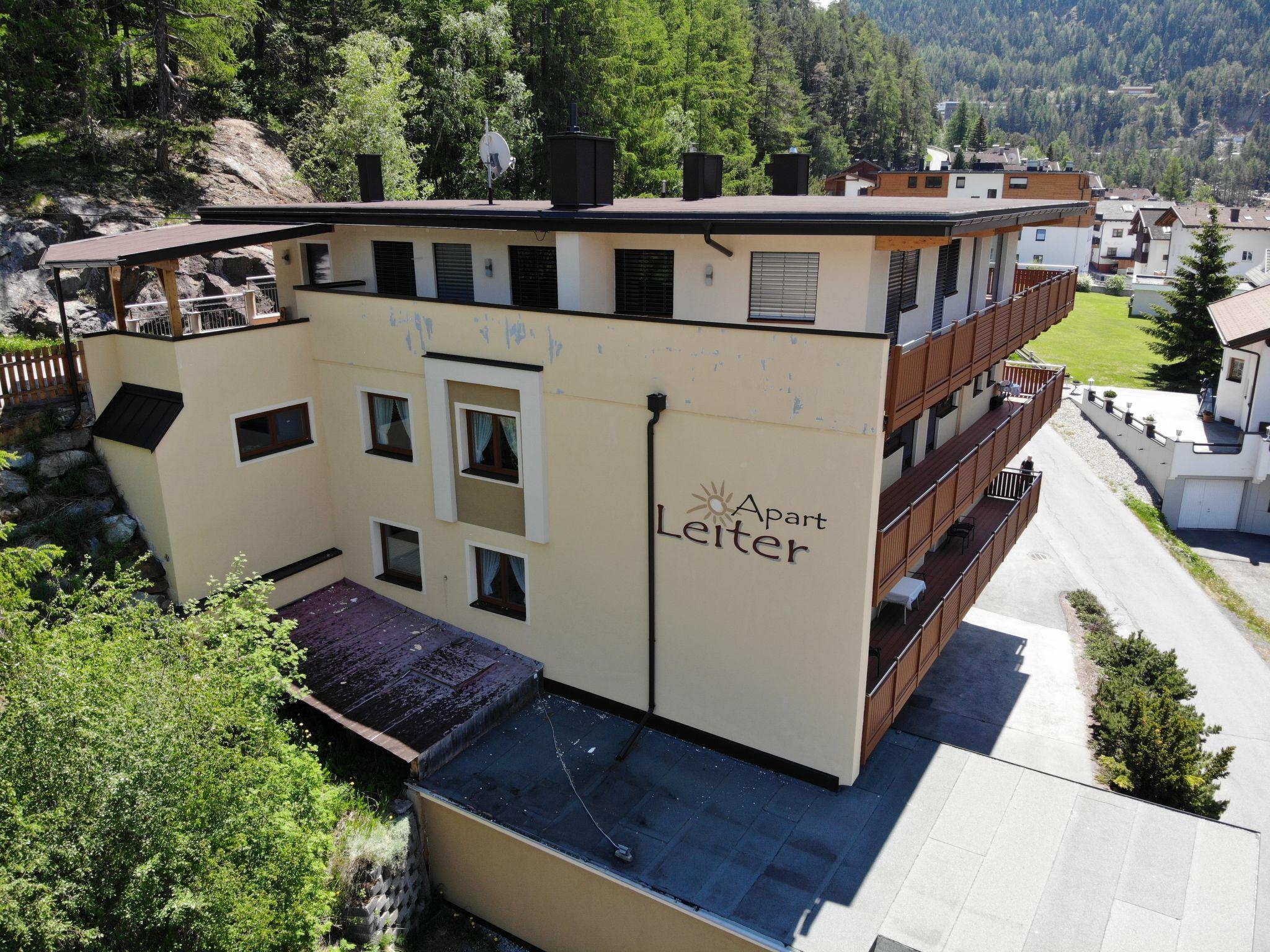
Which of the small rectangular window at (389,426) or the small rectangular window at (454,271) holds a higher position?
the small rectangular window at (454,271)

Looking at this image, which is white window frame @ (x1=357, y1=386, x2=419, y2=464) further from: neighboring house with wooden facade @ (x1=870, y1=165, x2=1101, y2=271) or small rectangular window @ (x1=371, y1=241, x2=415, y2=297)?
neighboring house with wooden facade @ (x1=870, y1=165, x2=1101, y2=271)

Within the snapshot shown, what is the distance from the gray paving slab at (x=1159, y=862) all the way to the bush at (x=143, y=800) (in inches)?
425

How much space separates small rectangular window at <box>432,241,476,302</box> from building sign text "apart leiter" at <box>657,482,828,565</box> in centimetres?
668

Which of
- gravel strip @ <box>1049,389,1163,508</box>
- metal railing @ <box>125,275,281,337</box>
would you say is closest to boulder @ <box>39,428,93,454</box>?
metal railing @ <box>125,275,281,337</box>

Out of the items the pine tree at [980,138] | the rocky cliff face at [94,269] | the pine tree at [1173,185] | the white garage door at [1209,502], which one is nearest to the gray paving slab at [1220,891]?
the white garage door at [1209,502]

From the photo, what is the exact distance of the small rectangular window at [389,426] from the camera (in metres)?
16.8

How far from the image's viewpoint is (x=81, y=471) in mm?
16656

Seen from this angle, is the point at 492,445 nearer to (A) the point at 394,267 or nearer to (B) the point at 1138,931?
(A) the point at 394,267

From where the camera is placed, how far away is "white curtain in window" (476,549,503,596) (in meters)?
16.6

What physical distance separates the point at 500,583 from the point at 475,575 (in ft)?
1.89

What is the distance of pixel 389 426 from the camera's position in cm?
1708

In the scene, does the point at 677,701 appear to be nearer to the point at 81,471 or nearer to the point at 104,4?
the point at 81,471

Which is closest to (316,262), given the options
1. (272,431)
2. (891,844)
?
(272,431)

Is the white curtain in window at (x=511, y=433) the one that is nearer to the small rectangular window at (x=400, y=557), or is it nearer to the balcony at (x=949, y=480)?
the small rectangular window at (x=400, y=557)
